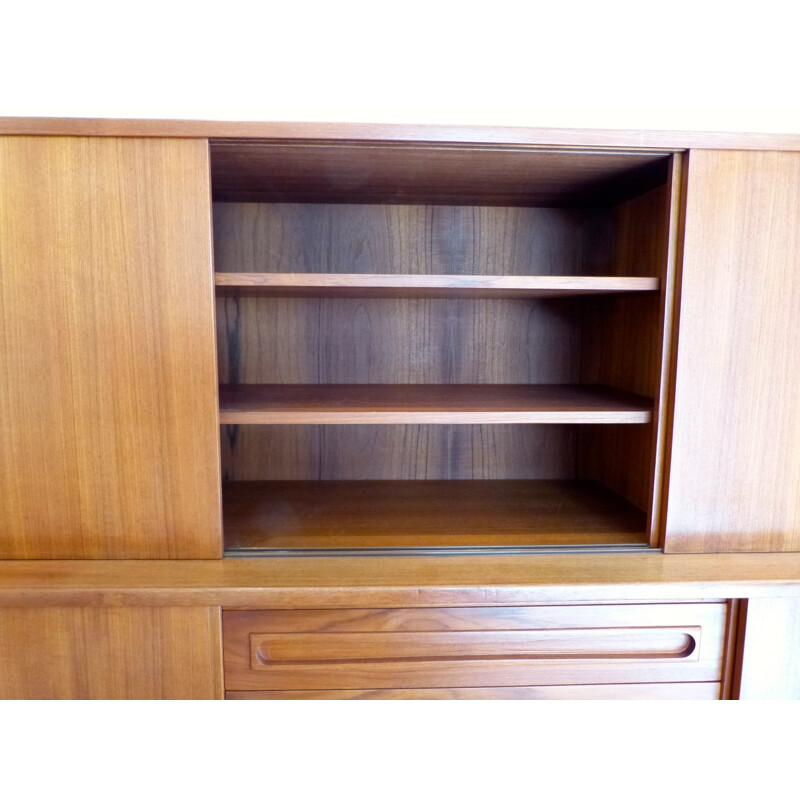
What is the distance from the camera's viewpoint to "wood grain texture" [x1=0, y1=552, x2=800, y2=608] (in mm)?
1011

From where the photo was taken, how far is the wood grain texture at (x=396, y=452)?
1.57 metres

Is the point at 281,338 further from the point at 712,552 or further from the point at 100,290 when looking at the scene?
the point at 712,552

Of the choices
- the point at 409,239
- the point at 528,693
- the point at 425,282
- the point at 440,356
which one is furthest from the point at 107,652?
the point at 409,239

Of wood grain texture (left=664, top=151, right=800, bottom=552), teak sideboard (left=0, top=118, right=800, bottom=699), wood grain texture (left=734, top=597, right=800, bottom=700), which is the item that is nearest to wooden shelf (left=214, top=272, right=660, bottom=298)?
teak sideboard (left=0, top=118, right=800, bottom=699)

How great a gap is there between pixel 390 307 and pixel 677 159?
0.73 metres

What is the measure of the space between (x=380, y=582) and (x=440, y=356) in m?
0.69

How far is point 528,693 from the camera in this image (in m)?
1.08

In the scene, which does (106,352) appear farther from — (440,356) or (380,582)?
(440,356)

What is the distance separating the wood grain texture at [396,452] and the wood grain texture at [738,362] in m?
0.50

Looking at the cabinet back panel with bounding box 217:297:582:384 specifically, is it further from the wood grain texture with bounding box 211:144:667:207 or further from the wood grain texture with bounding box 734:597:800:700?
the wood grain texture with bounding box 734:597:800:700

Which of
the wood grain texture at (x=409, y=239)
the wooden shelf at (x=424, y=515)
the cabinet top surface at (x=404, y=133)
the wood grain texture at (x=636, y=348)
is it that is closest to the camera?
the cabinet top surface at (x=404, y=133)

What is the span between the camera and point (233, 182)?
1.26 metres

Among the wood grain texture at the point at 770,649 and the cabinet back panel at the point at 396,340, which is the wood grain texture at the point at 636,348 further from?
the wood grain texture at the point at 770,649

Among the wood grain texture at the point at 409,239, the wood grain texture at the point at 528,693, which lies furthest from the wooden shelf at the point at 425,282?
the wood grain texture at the point at 528,693
